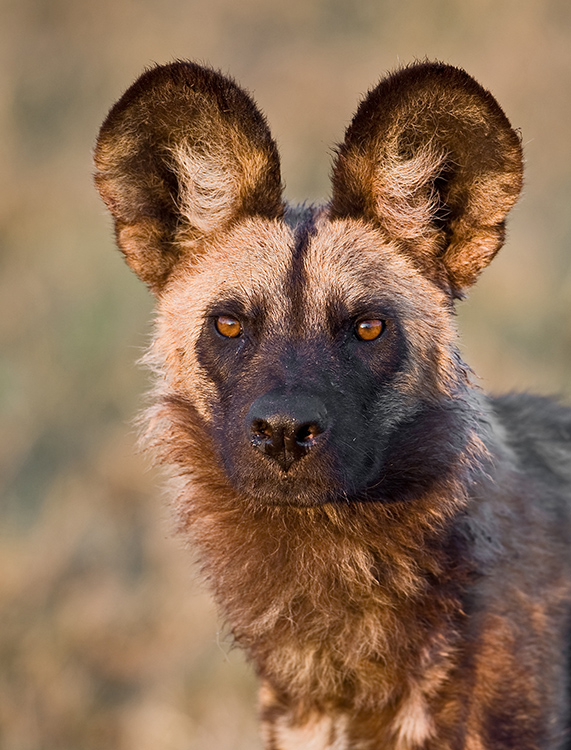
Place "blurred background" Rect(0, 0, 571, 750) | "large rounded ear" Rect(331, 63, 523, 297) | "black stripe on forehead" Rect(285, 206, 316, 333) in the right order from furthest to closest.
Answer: "blurred background" Rect(0, 0, 571, 750) → "black stripe on forehead" Rect(285, 206, 316, 333) → "large rounded ear" Rect(331, 63, 523, 297)

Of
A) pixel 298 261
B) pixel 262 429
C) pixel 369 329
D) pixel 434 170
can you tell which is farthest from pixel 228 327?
pixel 434 170

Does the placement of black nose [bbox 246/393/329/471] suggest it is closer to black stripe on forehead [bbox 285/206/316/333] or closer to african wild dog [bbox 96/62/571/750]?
african wild dog [bbox 96/62/571/750]

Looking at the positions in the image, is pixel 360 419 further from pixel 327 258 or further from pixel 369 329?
pixel 327 258

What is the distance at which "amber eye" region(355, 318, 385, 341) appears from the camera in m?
3.26

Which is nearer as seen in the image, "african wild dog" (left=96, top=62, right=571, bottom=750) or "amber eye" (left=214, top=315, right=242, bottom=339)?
"african wild dog" (left=96, top=62, right=571, bottom=750)

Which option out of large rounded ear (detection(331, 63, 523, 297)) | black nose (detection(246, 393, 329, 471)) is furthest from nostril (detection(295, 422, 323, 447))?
large rounded ear (detection(331, 63, 523, 297))

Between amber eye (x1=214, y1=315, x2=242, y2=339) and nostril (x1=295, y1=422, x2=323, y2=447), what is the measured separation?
56 cm

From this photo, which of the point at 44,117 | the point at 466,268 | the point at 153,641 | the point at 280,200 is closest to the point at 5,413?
the point at 153,641

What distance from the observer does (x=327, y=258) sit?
3.37 meters

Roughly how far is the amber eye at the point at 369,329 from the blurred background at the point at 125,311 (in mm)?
913

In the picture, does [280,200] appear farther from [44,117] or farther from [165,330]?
[44,117]

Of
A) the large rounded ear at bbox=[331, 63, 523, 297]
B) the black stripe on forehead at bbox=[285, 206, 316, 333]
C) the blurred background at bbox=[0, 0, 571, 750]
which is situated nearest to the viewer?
the large rounded ear at bbox=[331, 63, 523, 297]

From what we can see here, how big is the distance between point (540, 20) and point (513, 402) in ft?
20.2

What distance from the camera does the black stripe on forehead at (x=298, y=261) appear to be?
3248mm
